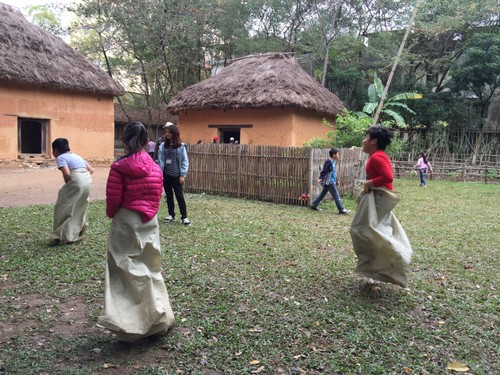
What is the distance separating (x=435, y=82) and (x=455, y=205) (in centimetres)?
1286

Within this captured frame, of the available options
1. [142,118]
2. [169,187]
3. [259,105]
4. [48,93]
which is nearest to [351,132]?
[259,105]

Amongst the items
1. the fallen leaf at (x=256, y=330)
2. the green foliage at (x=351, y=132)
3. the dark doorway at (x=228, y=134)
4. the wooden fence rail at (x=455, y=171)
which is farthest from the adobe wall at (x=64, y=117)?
the fallen leaf at (x=256, y=330)

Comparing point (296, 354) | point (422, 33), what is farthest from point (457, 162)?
point (296, 354)

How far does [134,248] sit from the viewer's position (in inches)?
117

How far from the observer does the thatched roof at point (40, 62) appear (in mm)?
13492

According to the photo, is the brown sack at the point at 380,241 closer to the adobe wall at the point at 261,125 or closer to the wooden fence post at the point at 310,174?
the wooden fence post at the point at 310,174

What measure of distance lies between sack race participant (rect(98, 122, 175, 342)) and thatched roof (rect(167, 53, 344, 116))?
39.1 feet

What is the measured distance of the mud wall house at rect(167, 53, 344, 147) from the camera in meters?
15.0

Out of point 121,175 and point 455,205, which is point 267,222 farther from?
point 455,205

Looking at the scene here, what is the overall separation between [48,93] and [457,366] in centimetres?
1511

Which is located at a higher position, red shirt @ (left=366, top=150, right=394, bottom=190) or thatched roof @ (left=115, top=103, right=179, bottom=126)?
thatched roof @ (left=115, top=103, right=179, bottom=126)

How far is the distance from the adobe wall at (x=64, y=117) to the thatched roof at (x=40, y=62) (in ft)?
1.23

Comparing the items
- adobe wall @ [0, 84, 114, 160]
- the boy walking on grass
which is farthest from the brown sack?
adobe wall @ [0, 84, 114, 160]

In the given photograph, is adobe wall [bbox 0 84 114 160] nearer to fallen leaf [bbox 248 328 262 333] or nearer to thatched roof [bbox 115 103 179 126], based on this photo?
thatched roof [bbox 115 103 179 126]
